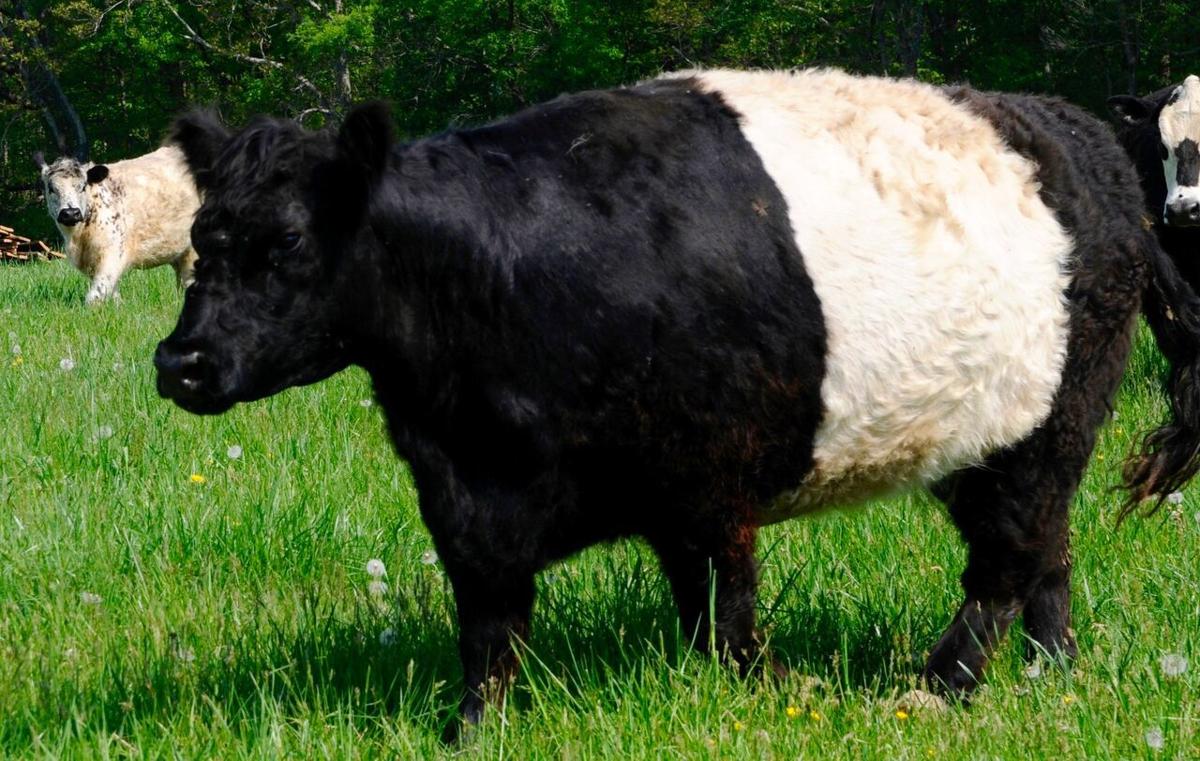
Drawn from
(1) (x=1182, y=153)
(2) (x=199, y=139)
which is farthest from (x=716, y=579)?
(1) (x=1182, y=153)

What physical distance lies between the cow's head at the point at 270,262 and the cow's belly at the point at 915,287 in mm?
1096

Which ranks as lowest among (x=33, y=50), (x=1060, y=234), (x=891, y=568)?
(x=33, y=50)

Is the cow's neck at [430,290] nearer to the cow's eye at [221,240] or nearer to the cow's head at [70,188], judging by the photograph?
the cow's eye at [221,240]

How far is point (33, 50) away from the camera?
38.6m

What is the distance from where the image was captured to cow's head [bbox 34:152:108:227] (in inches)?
534

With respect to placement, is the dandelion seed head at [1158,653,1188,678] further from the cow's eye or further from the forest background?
the forest background

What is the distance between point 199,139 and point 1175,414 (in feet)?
10.2

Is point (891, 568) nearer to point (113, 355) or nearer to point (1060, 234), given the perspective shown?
point (1060, 234)

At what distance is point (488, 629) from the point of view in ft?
11.3

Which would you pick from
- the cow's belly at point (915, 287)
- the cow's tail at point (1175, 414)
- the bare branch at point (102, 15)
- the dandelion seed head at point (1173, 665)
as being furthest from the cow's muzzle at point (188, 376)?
the bare branch at point (102, 15)

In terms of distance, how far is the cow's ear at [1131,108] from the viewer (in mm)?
8977

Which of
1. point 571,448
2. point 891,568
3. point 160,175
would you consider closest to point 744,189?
point 571,448

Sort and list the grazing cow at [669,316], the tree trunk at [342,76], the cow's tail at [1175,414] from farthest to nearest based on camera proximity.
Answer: the tree trunk at [342,76], the cow's tail at [1175,414], the grazing cow at [669,316]

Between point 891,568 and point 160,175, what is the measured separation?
39.2 ft
